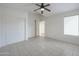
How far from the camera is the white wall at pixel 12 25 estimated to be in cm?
506

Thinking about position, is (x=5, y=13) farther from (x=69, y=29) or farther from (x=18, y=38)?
(x=69, y=29)

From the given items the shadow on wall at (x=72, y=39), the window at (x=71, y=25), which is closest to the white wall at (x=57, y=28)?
the shadow on wall at (x=72, y=39)

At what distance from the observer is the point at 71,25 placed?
609cm

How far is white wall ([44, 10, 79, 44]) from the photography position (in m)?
5.95

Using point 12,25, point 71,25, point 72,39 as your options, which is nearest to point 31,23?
point 12,25

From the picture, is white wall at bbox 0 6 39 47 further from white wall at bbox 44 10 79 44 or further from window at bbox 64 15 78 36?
window at bbox 64 15 78 36

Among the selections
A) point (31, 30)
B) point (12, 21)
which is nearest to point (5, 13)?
point (12, 21)

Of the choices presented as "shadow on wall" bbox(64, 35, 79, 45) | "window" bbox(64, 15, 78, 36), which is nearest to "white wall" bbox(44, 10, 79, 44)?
"shadow on wall" bbox(64, 35, 79, 45)

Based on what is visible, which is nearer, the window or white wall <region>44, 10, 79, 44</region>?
the window

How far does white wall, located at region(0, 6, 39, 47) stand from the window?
3.44 meters

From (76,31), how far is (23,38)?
4.23 m

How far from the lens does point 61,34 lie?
6.92 m

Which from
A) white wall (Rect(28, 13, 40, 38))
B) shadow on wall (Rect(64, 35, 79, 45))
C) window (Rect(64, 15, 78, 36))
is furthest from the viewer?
white wall (Rect(28, 13, 40, 38))

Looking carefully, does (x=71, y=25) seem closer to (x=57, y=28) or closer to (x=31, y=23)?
(x=57, y=28)
